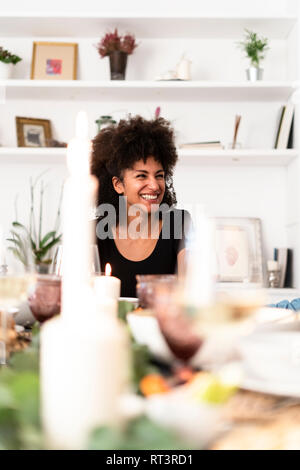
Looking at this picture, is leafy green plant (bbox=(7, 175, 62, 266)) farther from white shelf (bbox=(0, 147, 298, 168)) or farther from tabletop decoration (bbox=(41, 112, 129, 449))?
tabletop decoration (bbox=(41, 112, 129, 449))

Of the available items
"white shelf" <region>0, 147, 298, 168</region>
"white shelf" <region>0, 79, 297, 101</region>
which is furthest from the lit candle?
"white shelf" <region>0, 79, 297, 101</region>

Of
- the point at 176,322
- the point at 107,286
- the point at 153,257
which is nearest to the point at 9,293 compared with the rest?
the point at 176,322

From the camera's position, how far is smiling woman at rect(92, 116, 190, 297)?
207 cm

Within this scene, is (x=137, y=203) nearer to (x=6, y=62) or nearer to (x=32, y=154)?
(x=32, y=154)

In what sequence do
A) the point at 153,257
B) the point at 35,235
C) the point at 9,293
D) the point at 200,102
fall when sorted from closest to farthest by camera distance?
the point at 9,293, the point at 153,257, the point at 35,235, the point at 200,102

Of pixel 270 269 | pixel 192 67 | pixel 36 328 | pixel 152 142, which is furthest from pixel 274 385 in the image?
pixel 192 67

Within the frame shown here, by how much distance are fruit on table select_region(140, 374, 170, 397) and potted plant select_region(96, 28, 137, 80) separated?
2.80m

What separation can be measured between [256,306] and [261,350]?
0.06 metres

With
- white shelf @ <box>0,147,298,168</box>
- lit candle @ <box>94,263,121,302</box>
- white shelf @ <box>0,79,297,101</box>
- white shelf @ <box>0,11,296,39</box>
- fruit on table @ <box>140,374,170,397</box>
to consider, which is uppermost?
white shelf @ <box>0,11,296,39</box>

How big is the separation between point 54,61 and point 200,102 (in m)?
0.91

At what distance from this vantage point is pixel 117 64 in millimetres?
2973

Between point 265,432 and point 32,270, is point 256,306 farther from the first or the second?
point 32,270

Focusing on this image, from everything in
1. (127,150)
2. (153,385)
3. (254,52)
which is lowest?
(153,385)

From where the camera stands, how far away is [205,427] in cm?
34
